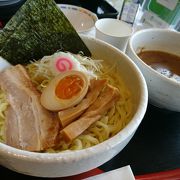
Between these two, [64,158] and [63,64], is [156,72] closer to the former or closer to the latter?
[63,64]

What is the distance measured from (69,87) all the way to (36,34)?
0.30 metres

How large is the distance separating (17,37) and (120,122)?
536mm

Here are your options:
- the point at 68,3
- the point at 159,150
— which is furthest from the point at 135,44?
the point at 68,3

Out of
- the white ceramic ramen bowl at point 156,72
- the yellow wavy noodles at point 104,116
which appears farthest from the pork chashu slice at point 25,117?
the white ceramic ramen bowl at point 156,72

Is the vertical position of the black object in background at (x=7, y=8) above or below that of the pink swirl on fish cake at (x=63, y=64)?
below

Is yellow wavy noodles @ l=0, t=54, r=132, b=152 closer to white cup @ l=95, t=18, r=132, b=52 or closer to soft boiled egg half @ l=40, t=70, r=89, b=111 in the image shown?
soft boiled egg half @ l=40, t=70, r=89, b=111

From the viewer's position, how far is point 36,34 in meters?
1.13

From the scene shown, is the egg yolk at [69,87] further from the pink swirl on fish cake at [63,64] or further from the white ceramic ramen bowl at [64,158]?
the white ceramic ramen bowl at [64,158]

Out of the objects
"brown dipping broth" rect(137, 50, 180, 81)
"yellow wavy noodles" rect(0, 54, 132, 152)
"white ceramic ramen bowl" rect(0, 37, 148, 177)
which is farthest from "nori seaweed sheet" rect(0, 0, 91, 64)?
"white ceramic ramen bowl" rect(0, 37, 148, 177)

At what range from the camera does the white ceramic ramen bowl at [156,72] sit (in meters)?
1.05

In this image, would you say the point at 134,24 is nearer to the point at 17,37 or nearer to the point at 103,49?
the point at 103,49

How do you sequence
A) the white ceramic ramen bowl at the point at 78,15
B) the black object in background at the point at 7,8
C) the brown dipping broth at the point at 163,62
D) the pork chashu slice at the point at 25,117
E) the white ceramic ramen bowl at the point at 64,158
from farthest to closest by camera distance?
the white ceramic ramen bowl at the point at 78,15 → the black object in background at the point at 7,8 → the brown dipping broth at the point at 163,62 → the pork chashu slice at the point at 25,117 → the white ceramic ramen bowl at the point at 64,158

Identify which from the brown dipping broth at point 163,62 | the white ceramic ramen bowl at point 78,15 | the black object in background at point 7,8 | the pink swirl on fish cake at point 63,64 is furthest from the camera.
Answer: the white ceramic ramen bowl at point 78,15

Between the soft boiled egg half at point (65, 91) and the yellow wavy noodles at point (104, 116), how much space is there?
96 millimetres
